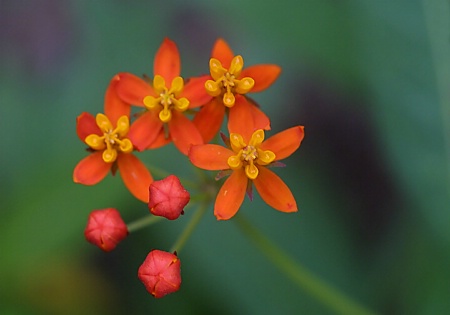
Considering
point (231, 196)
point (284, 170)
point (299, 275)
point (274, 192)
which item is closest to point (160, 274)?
point (231, 196)

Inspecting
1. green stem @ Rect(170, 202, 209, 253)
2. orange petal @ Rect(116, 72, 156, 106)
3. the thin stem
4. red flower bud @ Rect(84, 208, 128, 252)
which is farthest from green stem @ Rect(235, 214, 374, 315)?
the thin stem

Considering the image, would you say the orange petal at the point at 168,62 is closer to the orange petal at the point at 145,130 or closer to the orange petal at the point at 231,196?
the orange petal at the point at 145,130

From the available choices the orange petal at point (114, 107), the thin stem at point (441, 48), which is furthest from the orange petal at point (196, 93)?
the thin stem at point (441, 48)

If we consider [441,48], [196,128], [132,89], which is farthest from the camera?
[441,48]

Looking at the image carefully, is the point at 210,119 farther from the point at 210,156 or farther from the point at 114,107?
the point at 114,107

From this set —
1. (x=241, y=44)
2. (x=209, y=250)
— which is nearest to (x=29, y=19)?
(x=241, y=44)
